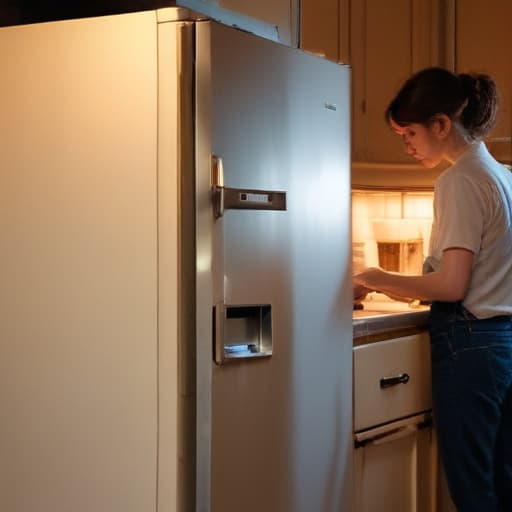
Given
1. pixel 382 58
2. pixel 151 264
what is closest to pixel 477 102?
pixel 382 58

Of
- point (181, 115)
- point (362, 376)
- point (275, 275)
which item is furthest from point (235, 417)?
point (181, 115)

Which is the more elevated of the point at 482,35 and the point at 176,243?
the point at 482,35

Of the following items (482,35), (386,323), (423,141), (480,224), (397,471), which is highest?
(482,35)

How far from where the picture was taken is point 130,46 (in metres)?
1.53

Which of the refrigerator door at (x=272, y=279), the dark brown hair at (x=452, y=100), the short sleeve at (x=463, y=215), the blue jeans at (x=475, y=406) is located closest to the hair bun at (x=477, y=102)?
the dark brown hair at (x=452, y=100)

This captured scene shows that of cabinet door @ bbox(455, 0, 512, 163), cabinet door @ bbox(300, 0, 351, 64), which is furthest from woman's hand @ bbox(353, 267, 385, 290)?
cabinet door @ bbox(455, 0, 512, 163)

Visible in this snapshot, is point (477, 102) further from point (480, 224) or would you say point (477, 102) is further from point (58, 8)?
point (58, 8)

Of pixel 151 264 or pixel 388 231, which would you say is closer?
pixel 151 264

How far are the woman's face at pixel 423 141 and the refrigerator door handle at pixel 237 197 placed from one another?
0.48m

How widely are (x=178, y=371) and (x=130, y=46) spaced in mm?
570

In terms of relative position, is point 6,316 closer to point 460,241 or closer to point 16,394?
point 16,394

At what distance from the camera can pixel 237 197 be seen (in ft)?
5.10

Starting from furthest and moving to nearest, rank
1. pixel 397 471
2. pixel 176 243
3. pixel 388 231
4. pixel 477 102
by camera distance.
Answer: pixel 388 231, pixel 397 471, pixel 477 102, pixel 176 243

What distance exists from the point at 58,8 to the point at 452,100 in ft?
2.93
